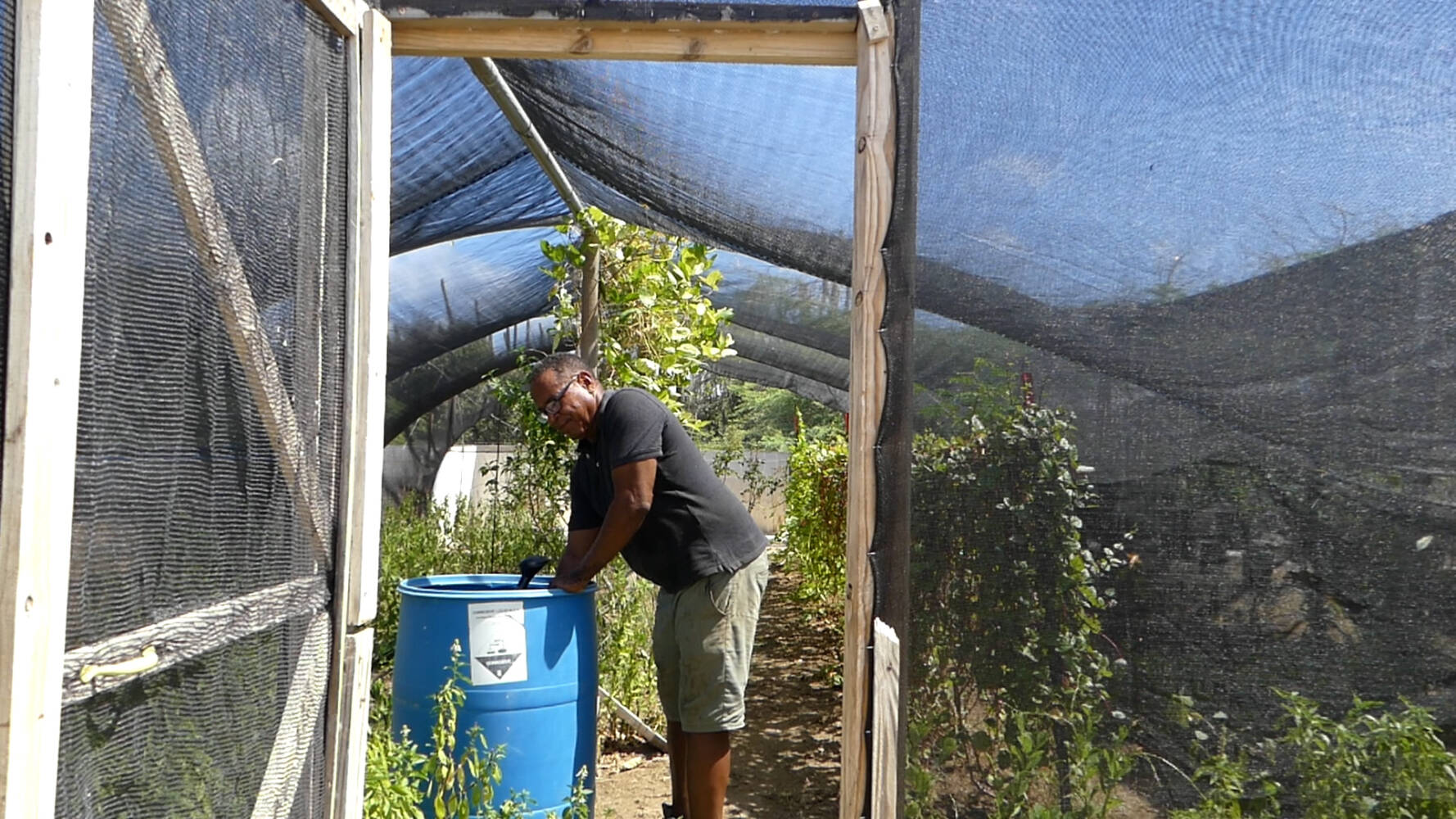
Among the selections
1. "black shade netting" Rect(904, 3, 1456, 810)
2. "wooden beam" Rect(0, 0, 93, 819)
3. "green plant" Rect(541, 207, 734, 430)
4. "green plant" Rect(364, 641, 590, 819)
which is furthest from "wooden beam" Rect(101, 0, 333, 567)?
"green plant" Rect(541, 207, 734, 430)

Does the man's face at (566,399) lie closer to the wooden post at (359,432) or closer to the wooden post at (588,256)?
the wooden post at (359,432)

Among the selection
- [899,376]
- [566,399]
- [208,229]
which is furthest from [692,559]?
[208,229]

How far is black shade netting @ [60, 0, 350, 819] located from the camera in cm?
152

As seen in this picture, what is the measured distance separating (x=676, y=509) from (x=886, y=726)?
1125 mm

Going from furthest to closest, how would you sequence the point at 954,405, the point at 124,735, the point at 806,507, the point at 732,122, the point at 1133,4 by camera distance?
the point at 806,507 < the point at 732,122 < the point at 954,405 < the point at 1133,4 < the point at 124,735

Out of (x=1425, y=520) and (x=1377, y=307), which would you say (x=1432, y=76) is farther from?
(x=1425, y=520)

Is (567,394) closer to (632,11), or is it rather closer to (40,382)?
(632,11)

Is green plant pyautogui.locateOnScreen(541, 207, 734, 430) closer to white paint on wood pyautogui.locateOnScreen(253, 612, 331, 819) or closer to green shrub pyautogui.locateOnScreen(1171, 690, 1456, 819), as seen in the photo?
white paint on wood pyautogui.locateOnScreen(253, 612, 331, 819)

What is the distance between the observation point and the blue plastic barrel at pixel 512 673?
125 inches

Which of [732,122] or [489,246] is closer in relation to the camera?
[732,122]

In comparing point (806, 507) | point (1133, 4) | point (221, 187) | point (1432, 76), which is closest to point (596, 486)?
point (221, 187)

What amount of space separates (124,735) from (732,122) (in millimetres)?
2538

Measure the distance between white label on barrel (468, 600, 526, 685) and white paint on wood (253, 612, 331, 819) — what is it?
0.79m

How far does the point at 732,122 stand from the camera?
3.58m
